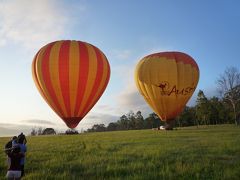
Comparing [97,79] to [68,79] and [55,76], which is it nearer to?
[68,79]

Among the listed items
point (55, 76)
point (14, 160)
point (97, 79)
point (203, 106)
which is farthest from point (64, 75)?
point (203, 106)

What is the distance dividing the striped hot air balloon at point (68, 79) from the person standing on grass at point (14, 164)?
19.7 meters

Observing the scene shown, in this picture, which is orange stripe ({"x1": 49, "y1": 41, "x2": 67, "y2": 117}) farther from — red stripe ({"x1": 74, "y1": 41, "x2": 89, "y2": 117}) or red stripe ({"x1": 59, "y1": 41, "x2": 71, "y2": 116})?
red stripe ({"x1": 74, "y1": 41, "x2": 89, "y2": 117})

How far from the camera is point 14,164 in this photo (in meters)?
9.87

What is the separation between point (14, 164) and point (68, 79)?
20.2 metres

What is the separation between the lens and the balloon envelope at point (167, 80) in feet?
127

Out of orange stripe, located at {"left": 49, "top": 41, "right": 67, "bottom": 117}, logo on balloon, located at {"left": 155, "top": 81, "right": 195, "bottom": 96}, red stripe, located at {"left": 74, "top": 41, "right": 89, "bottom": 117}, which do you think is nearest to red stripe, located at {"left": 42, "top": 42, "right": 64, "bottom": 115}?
orange stripe, located at {"left": 49, "top": 41, "right": 67, "bottom": 117}

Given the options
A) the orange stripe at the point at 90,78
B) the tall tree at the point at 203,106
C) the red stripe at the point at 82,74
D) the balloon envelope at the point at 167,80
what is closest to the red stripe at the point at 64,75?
the red stripe at the point at 82,74

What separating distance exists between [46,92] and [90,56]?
4.78 m

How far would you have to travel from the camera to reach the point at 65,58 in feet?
98.7

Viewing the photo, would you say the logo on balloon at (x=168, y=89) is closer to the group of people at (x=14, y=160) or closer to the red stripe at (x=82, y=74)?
the red stripe at (x=82, y=74)

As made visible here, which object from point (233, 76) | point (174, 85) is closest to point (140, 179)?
point (174, 85)

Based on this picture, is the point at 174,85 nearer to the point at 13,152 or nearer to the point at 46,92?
the point at 46,92

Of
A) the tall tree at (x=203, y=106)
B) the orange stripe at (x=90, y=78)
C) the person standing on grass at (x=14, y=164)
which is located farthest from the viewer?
the tall tree at (x=203, y=106)
